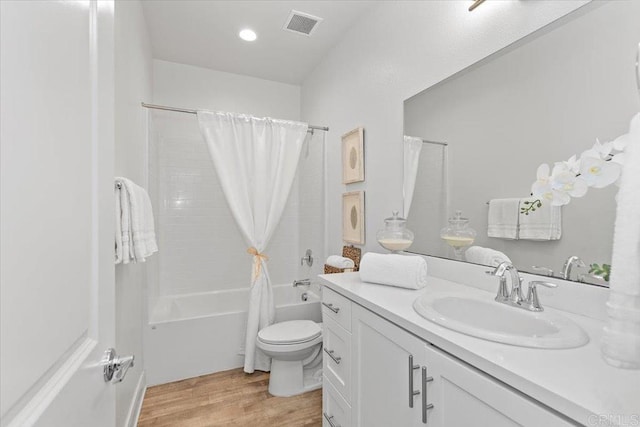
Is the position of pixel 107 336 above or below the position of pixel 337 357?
above

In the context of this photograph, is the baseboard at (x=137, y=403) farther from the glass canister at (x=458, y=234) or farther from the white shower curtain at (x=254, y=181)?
the glass canister at (x=458, y=234)

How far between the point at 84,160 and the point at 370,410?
4.06 ft

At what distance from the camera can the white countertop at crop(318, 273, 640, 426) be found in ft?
1.70

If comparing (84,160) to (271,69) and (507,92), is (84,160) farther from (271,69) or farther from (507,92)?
(271,69)

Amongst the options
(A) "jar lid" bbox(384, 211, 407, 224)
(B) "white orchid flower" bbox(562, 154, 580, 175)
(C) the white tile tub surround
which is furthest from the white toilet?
(B) "white orchid flower" bbox(562, 154, 580, 175)

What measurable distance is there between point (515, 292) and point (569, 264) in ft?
0.65

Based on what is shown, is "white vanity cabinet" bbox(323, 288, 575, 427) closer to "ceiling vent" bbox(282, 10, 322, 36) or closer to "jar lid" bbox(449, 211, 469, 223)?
"jar lid" bbox(449, 211, 469, 223)

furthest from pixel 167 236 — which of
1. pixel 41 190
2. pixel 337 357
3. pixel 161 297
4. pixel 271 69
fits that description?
pixel 41 190

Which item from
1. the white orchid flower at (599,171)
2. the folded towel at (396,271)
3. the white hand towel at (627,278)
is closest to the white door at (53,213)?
the white hand towel at (627,278)

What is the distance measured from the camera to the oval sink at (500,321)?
2.44 ft

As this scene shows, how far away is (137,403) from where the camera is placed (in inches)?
72.0

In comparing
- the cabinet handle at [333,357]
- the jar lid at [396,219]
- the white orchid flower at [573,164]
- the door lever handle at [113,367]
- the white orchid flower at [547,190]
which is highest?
the white orchid flower at [573,164]

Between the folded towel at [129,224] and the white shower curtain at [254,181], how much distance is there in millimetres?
917

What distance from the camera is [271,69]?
3.02m
